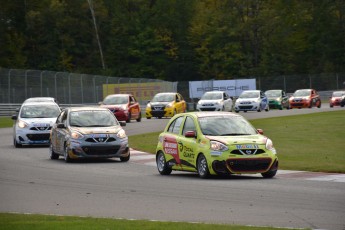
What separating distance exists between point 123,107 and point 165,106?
17.5 feet

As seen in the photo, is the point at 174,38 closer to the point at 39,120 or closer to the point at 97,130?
the point at 39,120

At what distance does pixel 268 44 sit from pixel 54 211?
3580 inches

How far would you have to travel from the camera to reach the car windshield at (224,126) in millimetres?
19750

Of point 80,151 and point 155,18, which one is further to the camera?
point 155,18

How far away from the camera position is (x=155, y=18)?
107812 millimetres

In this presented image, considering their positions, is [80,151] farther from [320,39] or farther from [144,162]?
[320,39]

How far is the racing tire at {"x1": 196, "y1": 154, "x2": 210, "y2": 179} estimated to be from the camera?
19.1 metres

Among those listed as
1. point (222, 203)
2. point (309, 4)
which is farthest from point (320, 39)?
point (222, 203)

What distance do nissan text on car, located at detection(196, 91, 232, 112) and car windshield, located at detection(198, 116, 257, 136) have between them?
34962 mm

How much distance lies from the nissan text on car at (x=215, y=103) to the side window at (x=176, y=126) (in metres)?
34.3

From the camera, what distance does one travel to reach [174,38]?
357ft

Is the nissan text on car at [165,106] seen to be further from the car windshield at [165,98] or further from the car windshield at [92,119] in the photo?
the car windshield at [92,119]

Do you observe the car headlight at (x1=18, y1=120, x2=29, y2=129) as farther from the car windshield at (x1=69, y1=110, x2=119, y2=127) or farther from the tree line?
the tree line

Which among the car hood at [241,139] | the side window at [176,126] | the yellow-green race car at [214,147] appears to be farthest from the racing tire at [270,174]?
the side window at [176,126]
